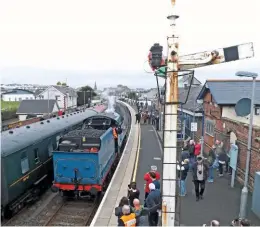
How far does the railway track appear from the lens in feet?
34.5

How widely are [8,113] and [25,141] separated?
50532 millimetres

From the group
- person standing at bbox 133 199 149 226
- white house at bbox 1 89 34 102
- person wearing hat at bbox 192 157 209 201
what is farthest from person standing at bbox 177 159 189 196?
white house at bbox 1 89 34 102

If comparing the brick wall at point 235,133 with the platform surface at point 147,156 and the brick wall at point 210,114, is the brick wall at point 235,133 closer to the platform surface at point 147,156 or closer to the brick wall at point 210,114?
the brick wall at point 210,114

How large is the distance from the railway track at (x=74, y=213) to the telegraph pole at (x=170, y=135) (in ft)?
17.8

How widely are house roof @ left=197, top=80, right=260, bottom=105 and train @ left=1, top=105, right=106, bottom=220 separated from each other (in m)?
8.50

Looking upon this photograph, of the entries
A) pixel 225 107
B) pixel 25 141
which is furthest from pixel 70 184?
pixel 225 107

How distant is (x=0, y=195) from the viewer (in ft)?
30.3

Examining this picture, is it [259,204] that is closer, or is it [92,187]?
[259,204]

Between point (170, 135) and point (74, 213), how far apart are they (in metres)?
6.94

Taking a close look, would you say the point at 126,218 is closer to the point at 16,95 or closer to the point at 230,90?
the point at 230,90

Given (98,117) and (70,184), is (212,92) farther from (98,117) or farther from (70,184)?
(70,184)

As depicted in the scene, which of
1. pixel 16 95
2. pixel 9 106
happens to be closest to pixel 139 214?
pixel 9 106

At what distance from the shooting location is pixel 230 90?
52.4 feet

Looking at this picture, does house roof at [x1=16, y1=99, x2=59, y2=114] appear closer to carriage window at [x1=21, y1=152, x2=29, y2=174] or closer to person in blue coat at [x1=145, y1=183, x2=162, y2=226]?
carriage window at [x1=21, y1=152, x2=29, y2=174]
